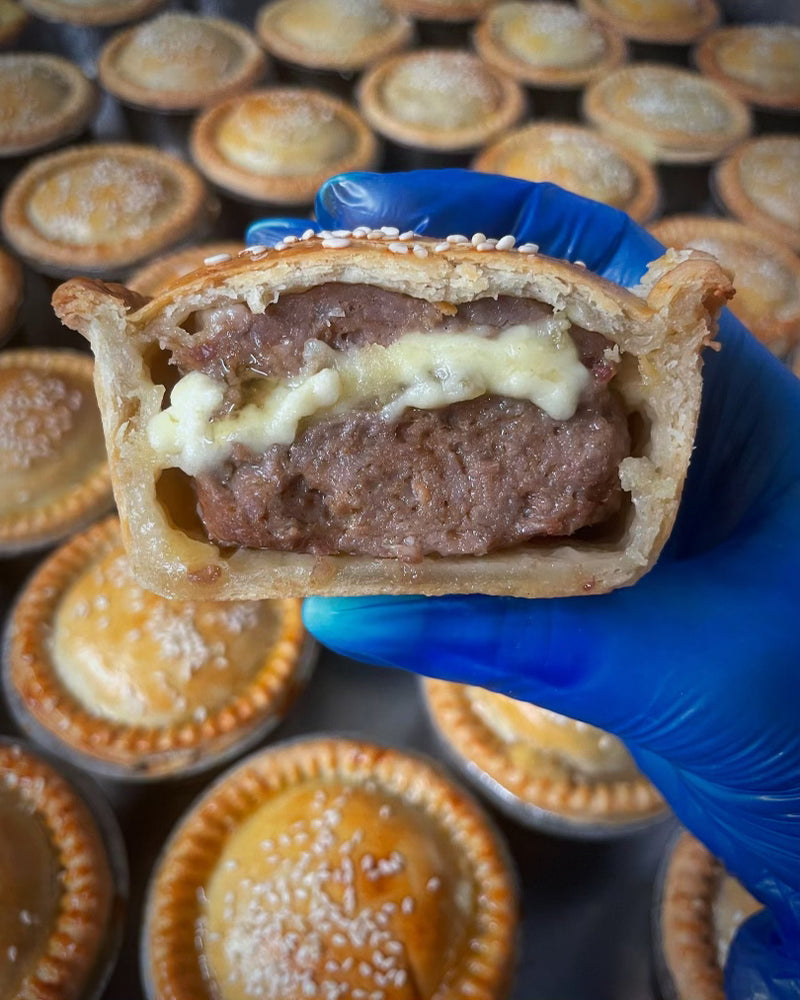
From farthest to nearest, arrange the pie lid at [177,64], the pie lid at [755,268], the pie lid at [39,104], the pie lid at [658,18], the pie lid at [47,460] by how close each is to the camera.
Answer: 1. the pie lid at [658,18]
2. the pie lid at [177,64]
3. the pie lid at [39,104]
4. the pie lid at [755,268]
5. the pie lid at [47,460]

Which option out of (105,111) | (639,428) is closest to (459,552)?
(639,428)

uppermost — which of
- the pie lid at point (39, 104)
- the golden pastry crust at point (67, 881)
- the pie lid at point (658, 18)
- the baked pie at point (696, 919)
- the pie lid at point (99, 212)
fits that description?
the pie lid at point (658, 18)

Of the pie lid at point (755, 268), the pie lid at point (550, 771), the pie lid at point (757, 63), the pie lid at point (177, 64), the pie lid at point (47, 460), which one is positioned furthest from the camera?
the pie lid at point (757, 63)

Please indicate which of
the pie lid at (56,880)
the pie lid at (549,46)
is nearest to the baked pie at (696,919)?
the pie lid at (56,880)

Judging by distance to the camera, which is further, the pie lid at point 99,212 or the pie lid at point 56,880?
the pie lid at point 99,212

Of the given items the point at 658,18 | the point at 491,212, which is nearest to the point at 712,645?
the point at 491,212

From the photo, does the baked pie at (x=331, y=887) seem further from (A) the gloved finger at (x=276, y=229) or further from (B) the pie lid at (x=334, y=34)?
(B) the pie lid at (x=334, y=34)

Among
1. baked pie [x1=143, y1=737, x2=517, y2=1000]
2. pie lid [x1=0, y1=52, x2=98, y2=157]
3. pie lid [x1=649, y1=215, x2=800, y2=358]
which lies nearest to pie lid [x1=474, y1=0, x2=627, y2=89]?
pie lid [x1=649, y1=215, x2=800, y2=358]

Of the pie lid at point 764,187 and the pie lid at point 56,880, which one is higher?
the pie lid at point 764,187
